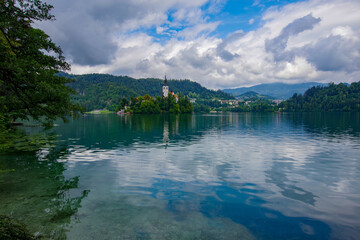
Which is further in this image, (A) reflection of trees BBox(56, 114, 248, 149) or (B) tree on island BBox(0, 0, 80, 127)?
(A) reflection of trees BBox(56, 114, 248, 149)

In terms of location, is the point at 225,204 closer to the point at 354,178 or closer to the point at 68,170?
the point at 354,178

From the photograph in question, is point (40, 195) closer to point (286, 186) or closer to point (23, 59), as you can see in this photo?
point (23, 59)

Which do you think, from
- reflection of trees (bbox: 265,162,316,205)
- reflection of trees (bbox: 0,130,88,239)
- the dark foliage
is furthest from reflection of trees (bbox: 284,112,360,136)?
the dark foliage

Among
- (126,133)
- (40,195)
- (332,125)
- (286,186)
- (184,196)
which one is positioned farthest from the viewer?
(332,125)

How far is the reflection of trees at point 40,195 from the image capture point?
12.4m

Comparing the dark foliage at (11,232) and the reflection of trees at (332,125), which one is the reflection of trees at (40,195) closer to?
the dark foliage at (11,232)

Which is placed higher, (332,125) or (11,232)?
(11,232)

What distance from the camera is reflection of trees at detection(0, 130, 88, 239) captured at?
12352 millimetres

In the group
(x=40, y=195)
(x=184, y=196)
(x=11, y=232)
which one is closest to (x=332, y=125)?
(x=184, y=196)

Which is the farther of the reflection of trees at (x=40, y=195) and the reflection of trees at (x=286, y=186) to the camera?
the reflection of trees at (x=286, y=186)

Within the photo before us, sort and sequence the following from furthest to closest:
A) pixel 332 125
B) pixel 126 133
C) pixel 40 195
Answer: pixel 332 125 → pixel 126 133 → pixel 40 195

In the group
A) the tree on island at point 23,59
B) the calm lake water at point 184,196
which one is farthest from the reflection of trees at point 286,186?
the tree on island at point 23,59

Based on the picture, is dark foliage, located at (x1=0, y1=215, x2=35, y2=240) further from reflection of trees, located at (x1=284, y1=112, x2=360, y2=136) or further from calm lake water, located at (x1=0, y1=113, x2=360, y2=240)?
reflection of trees, located at (x1=284, y1=112, x2=360, y2=136)

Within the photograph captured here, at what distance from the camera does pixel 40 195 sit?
16.2m
